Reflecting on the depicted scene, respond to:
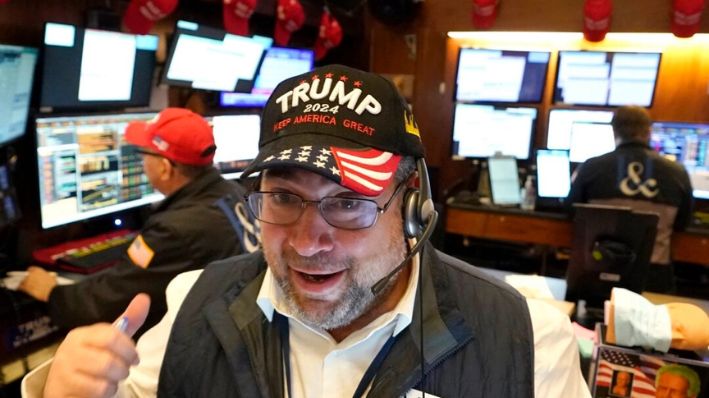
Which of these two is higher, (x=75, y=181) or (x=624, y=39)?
(x=624, y=39)

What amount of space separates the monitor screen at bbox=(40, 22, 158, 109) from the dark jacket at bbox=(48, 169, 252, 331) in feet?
2.55

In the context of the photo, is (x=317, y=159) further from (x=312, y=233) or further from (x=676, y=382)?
(x=676, y=382)

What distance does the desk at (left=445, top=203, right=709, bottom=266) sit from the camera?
3773 millimetres

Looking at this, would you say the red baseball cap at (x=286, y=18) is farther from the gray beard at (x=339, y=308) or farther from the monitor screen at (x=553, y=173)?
the gray beard at (x=339, y=308)

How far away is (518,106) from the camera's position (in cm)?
455

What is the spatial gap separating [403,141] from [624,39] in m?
3.92

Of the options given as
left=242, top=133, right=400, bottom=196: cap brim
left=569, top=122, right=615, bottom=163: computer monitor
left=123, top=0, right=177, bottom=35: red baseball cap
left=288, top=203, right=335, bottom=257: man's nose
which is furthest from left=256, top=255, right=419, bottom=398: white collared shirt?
left=569, top=122, right=615, bottom=163: computer monitor

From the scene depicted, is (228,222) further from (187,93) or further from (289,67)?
(289,67)

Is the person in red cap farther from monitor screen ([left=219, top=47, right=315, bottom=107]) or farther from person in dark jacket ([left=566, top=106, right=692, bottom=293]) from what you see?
person in dark jacket ([left=566, top=106, right=692, bottom=293])

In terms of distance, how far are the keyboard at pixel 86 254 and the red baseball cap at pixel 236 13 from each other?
1.31m

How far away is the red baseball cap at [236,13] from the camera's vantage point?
3.21 m

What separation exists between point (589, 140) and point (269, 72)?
2285 millimetres

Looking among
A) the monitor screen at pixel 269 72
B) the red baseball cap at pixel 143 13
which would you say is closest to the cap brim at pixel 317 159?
the red baseball cap at pixel 143 13

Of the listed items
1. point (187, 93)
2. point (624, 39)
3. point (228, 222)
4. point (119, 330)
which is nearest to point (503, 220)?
point (624, 39)
